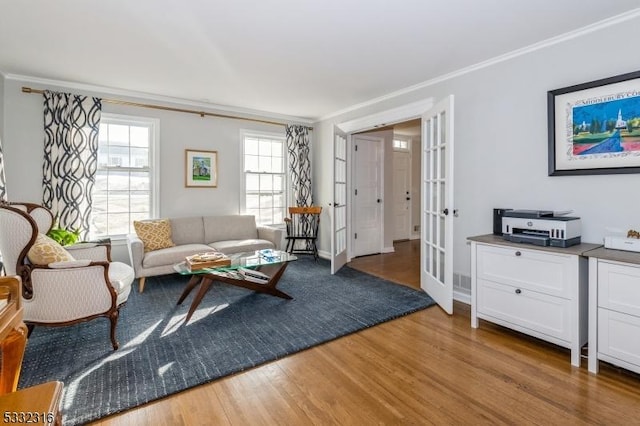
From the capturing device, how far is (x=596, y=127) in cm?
242

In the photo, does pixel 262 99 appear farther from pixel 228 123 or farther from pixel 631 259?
pixel 631 259

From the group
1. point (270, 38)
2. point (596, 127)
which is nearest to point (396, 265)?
point (596, 127)

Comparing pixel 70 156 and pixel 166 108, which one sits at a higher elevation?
pixel 166 108

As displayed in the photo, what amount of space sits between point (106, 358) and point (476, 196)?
11.2 ft

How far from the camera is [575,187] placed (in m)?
2.55

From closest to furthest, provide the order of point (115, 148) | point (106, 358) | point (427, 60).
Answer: point (106, 358) < point (427, 60) < point (115, 148)

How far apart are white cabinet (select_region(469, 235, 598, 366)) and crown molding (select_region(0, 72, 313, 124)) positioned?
379 centimetres

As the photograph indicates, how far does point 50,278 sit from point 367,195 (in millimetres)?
4347

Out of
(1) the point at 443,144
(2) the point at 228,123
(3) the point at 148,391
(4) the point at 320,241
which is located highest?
(2) the point at 228,123

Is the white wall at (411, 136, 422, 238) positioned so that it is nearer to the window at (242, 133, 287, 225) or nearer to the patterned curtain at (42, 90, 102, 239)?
the window at (242, 133, 287, 225)

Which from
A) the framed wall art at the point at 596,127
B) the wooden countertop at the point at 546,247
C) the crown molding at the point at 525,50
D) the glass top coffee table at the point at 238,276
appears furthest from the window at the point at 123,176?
the framed wall art at the point at 596,127

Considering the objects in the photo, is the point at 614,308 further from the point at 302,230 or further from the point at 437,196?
the point at 302,230

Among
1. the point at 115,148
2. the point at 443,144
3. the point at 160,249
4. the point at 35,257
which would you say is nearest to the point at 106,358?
the point at 35,257

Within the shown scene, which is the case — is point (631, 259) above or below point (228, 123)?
below
